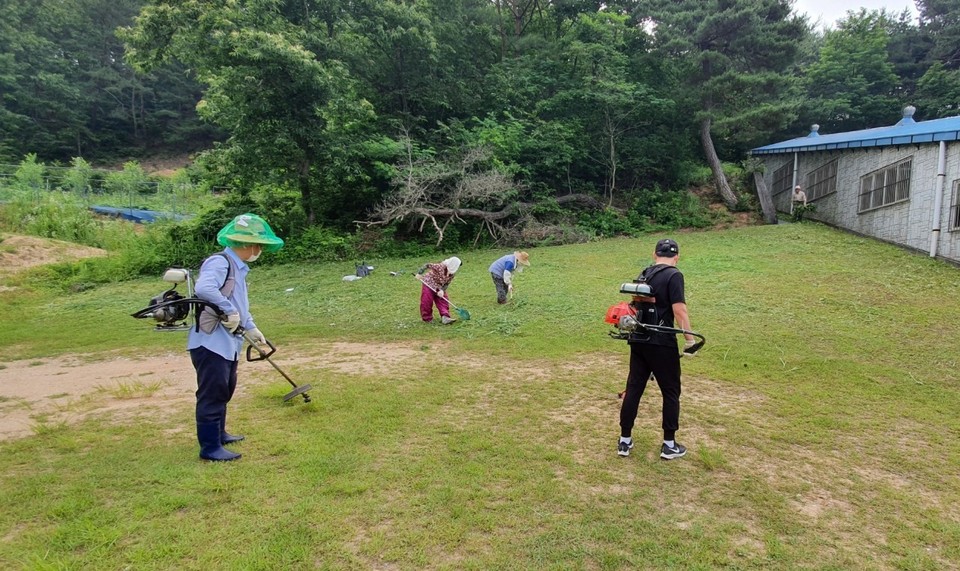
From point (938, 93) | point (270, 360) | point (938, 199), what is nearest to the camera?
point (270, 360)

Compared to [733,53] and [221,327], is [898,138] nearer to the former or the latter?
[733,53]

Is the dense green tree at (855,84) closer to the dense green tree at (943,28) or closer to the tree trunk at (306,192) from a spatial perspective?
the dense green tree at (943,28)

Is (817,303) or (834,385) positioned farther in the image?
(817,303)

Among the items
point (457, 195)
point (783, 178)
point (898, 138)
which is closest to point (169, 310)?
point (457, 195)

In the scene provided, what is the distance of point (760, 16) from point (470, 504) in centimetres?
2177

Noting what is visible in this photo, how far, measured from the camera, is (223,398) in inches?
139

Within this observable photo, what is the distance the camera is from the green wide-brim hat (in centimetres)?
358

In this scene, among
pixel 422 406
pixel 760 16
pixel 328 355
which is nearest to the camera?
pixel 422 406

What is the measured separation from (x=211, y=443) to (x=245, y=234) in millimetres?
1503

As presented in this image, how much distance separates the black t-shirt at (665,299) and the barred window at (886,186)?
42.7 feet

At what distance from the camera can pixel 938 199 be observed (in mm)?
11234

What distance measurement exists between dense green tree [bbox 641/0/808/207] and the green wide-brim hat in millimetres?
19236

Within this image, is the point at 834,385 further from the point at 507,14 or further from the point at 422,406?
the point at 507,14

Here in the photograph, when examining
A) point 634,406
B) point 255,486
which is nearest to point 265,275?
point 255,486
